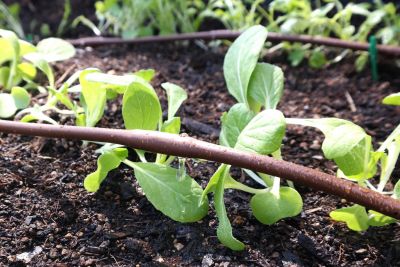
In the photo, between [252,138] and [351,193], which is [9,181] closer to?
[252,138]

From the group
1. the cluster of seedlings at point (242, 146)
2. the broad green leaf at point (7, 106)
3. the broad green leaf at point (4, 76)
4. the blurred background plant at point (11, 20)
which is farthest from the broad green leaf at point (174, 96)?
the blurred background plant at point (11, 20)

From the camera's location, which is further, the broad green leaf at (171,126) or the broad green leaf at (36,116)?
the broad green leaf at (36,116)

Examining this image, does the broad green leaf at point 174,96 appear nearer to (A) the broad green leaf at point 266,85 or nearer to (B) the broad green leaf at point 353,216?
(A) the broad green leaf at point 266,85

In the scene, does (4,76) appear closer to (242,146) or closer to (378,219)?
(242,146)

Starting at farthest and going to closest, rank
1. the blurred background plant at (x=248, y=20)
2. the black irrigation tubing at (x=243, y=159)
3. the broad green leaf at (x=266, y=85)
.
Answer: the blurred background plant at (x=248, y=20) → the broad green leaf at (x=266, y=85) → the black irrigation tubing at (x=243, y=159)

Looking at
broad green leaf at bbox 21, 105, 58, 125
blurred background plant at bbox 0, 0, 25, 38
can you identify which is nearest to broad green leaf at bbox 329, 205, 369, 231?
→ broad green leaf at bbox 21, 105, 58, 125

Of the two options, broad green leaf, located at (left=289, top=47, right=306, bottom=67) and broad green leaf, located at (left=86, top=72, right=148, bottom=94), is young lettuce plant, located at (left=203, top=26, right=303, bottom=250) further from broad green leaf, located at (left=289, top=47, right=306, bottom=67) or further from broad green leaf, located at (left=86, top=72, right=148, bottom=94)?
broad green leaf, located at (left=289, top=47, right=306, bottom=67)

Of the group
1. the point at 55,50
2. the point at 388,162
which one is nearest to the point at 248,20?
the point at 55,50
